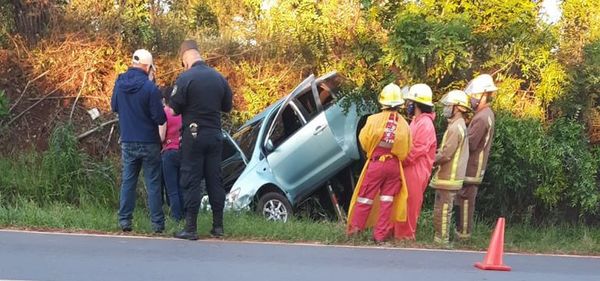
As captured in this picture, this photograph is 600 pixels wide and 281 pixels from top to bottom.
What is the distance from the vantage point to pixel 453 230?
26.5ft

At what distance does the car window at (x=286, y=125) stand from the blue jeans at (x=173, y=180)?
60.0 inches

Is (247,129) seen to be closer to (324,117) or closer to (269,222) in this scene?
(324,117)

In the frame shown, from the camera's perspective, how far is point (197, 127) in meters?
6.87

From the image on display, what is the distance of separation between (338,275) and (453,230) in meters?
2.77

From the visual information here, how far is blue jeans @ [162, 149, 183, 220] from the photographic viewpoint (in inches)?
319

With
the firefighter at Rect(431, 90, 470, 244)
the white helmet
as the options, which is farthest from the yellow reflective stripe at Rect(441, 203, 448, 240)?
the white helmet

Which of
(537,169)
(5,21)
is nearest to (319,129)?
(537,169)

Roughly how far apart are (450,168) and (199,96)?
9.52 feet

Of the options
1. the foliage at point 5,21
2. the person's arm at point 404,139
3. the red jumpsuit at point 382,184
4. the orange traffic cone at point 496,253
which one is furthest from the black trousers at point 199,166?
the foliage at point 5,21

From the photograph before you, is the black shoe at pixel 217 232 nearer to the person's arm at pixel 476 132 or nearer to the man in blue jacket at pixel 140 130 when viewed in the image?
the man in blue jacket at pixel 140 130

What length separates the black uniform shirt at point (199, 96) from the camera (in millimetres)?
6809

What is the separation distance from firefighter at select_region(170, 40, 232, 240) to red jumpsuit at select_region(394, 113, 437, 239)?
2125 mm

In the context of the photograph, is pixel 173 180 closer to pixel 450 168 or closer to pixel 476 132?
pixel 450 168

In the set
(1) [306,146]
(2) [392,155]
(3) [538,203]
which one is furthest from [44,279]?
(3) [538,203]
